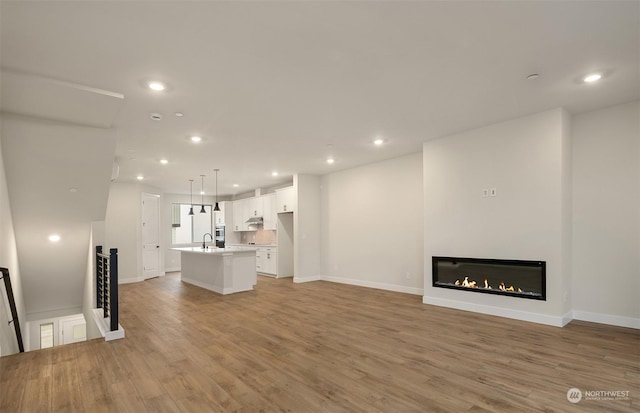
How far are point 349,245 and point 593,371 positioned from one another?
5252 millimetres

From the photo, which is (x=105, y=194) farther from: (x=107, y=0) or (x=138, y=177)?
(x=107, y=0)

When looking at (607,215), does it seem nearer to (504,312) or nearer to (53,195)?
(504,312)

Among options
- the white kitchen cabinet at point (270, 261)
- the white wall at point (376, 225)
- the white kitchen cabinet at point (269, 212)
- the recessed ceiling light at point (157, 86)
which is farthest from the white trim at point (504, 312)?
the white kitchen cabinet at point (269, 212)

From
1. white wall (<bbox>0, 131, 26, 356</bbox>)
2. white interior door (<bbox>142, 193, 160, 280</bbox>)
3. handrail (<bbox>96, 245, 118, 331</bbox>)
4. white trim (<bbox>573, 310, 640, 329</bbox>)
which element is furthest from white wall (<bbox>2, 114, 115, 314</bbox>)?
white trim (<bbox>573, 310, 640, 329</bbox>)

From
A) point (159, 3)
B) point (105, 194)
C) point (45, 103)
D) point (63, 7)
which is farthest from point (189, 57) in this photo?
point (105, 194)

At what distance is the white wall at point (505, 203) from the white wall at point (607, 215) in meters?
0.27

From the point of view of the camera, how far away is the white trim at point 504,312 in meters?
4.07

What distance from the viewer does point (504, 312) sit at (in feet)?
14.7

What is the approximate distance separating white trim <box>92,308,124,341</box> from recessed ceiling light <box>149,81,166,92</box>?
9.94ft

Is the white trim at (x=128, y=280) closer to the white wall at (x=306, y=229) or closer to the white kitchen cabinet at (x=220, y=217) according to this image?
the white kitchen cabinet at (x=220, y=217)

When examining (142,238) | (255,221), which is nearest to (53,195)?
(142,238)

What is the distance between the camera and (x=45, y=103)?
3367 mm

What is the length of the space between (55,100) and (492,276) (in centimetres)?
596

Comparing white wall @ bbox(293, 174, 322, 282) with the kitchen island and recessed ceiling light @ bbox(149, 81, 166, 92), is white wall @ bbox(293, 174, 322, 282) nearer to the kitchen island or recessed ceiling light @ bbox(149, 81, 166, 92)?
the kitchen island
